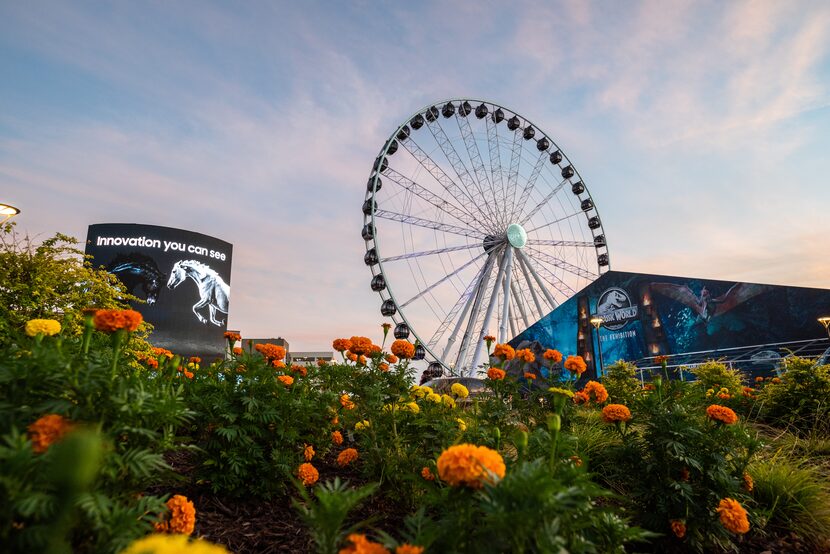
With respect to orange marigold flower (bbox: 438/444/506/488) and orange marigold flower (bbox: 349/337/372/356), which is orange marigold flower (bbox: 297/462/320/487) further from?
A: orange marigold flower (bbox: 438/444/506/488)

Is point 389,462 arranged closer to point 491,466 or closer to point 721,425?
point 491,466

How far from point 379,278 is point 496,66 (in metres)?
9.52

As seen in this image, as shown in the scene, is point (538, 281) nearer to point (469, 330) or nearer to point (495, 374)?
point (469, 330)

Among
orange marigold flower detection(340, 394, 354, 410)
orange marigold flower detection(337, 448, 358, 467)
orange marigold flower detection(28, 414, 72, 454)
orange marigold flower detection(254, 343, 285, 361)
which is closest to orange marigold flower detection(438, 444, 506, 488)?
orange marigold flower detection(28, 414, 72, 454)

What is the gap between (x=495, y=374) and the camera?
142 inches

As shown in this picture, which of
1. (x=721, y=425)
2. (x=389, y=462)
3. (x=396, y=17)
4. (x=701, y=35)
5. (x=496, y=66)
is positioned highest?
(x=496, y=66)

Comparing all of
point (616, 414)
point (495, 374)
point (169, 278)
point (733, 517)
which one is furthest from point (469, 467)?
point (169, 278)

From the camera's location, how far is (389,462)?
3143mm

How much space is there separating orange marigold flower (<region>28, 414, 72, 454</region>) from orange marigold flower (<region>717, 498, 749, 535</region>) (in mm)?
3146

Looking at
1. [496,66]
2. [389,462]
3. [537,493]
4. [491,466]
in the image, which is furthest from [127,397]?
[496,66]

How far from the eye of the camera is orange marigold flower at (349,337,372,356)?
135 inches

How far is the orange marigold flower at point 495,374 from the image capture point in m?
3.58

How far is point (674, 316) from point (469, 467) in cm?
2262

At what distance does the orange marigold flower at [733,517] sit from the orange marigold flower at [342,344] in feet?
8.60
